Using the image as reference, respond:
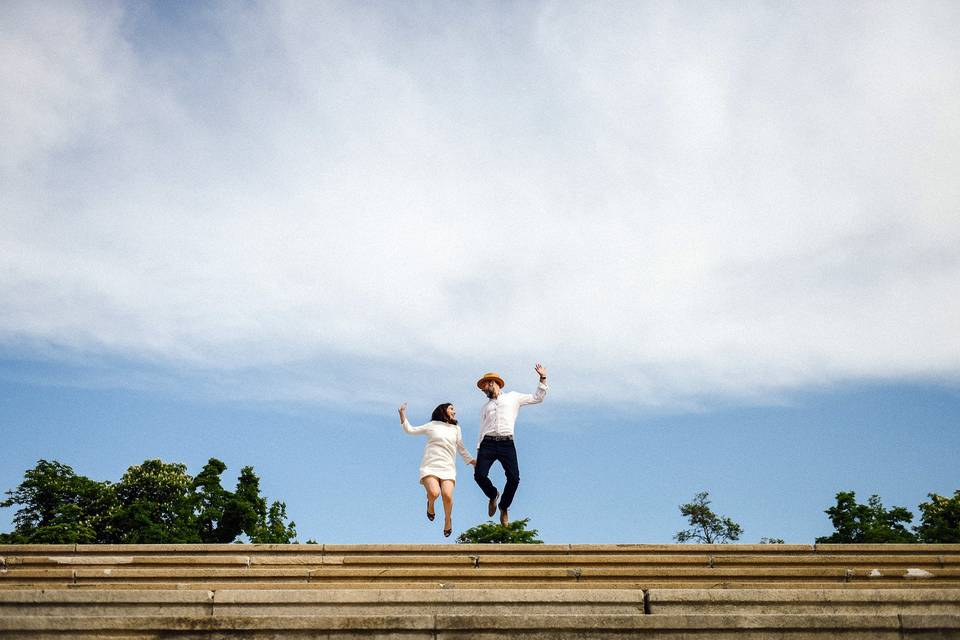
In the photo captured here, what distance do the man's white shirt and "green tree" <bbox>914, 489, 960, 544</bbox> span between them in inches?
1320

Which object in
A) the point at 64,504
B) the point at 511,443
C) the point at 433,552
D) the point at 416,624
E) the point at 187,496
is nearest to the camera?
the point at 416,624

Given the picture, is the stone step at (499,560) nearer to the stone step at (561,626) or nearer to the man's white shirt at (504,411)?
the stone step at (561,626)

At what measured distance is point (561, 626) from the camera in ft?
23.0

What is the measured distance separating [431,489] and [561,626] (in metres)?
5.17

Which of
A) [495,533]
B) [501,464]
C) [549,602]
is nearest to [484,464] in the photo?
[501,464]

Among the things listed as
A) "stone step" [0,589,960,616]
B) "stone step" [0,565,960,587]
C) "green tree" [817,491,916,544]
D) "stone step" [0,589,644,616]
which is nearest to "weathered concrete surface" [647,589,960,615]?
Answer: "stone step" [0,589,960,616]

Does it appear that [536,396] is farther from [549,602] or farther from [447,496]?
[549,602]

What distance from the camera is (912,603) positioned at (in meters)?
7.11

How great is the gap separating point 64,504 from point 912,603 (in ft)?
177

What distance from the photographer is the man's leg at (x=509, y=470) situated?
12.0 meters

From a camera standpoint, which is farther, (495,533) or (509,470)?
(495,533)

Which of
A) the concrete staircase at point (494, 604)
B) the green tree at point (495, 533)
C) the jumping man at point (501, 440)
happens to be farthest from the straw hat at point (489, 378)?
the green tree at point (495, 533)

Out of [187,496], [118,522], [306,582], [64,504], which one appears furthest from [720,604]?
[64,504]

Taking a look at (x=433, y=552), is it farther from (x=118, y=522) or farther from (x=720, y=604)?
(x=118, y=522)
